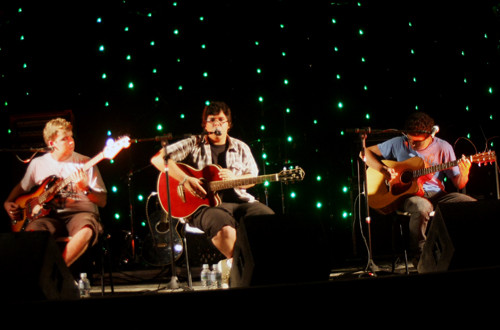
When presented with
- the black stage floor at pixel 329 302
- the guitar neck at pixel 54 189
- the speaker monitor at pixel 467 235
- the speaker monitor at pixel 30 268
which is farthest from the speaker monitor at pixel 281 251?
the guitar neck at pixel 54 189

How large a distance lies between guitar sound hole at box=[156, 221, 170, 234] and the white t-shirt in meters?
0.81

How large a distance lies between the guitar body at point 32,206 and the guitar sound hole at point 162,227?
3.97ft

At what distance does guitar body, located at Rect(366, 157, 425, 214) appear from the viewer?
4.66m

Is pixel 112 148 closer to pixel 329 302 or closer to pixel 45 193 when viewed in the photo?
pixel 45 193

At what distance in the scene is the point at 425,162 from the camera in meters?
4.73

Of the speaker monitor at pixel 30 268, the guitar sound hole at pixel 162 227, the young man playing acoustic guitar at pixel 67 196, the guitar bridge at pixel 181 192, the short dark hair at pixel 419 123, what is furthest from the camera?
the guitar sound hole at pixel 162 227

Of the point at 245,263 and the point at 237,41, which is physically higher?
the point at 237,41

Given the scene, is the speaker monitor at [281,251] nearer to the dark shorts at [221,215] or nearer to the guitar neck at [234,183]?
the dark shorts at [221,215]

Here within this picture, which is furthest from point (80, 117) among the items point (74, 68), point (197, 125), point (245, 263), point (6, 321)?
point (6, 321)

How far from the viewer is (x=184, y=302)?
159 cm

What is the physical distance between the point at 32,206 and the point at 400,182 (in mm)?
3628

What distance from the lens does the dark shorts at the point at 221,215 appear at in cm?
404

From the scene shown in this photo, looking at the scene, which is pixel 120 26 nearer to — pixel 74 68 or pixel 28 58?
pixel 74 68

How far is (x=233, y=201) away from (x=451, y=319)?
2.92 metres
